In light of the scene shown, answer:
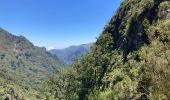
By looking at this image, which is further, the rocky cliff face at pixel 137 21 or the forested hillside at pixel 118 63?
the rocky cliff face at pixel 137 21

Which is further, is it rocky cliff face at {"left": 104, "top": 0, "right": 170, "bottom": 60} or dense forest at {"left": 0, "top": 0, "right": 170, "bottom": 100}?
rocky cliff face at {"left": 104, "top": 0, "right": 170, "bottom": 60}

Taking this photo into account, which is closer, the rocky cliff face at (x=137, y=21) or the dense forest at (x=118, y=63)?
the dense forest at (x=118, y=63)

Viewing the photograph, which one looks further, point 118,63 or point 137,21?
point 118,63

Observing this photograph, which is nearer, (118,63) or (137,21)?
(137,21)

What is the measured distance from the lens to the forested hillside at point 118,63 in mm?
81200

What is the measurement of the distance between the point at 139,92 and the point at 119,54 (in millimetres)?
59901

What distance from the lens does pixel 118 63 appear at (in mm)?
117625

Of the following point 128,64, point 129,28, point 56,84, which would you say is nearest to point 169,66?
point 128,64

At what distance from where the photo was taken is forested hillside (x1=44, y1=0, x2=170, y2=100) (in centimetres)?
8120

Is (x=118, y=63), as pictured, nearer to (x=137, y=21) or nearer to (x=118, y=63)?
(x=118, y=63)

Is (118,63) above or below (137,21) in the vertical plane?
below

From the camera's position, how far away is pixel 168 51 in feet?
133

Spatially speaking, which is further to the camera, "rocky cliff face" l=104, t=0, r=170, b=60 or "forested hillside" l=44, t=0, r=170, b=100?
"rocky cliff face" l=104, t=0, r=170, b=60

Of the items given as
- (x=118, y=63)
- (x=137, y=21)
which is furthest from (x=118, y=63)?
(x=137, y=21)
